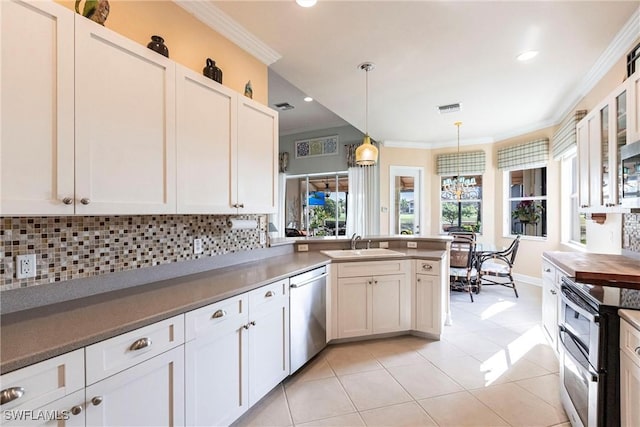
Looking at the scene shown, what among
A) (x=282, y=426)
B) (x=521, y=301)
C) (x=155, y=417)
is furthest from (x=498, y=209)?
(x=155, y=417)

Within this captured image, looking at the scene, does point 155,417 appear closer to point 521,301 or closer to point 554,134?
point 521,301

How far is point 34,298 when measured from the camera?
137cm

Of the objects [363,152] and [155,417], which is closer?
[155,417]

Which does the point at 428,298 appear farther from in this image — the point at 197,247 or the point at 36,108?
the point at 36,108

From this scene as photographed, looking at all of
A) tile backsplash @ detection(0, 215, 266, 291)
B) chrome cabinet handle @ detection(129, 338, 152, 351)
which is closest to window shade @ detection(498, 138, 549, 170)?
tile backsplash @ detection(0, 215, 266, 291)

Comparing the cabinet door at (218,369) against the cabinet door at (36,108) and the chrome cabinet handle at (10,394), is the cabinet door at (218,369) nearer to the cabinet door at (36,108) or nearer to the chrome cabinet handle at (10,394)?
the chrome cabinet handle at (10,394)

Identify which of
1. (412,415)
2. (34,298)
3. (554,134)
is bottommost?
(412,415)

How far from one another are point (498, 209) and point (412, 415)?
526cm

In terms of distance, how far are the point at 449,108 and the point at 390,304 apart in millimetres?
2947

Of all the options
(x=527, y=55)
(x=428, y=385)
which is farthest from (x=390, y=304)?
(x=527, y=55)

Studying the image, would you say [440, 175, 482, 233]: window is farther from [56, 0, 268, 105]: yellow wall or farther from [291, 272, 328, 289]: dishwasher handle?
[56, 0, 268, 105]: yellow wall

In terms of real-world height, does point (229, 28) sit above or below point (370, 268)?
above

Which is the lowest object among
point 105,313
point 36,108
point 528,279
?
point 528,279

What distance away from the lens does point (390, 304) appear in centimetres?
304
